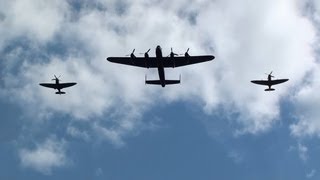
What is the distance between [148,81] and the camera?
114 meters

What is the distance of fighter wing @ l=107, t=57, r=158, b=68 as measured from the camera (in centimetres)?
10868

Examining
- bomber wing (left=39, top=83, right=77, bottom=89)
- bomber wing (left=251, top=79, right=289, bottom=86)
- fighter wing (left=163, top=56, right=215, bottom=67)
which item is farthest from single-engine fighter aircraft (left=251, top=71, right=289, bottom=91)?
bomber wing (left=39, top=83, right=77, bottom=89)

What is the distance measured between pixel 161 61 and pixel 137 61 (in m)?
5.95

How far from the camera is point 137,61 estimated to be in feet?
365

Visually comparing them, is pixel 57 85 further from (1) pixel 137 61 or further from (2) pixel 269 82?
(2) pixel 269 82

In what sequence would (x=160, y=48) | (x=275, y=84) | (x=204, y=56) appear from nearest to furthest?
(x=160, y=48), (x=204, y=56), (x=275, y=84)

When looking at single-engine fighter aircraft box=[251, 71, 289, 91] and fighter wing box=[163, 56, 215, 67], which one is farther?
single-engine fighter aircraft box=[251, 71, 289, 91]

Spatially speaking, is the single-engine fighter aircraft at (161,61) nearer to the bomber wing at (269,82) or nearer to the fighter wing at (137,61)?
the fighter wing at (137,61)

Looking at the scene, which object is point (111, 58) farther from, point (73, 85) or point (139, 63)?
point (73, 85)

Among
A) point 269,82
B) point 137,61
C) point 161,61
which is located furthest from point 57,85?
point 269,82

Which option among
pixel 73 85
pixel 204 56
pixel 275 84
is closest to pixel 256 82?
pixel 275 84

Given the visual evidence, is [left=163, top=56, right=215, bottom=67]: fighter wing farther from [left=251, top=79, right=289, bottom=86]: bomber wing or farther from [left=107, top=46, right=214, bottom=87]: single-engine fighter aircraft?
[left=251, top=79, right=289, bottom=86]: bomber wing

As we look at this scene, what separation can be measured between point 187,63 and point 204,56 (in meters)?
3.49

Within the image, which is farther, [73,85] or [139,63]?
[73,85]
